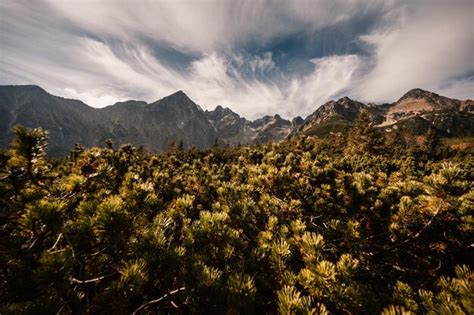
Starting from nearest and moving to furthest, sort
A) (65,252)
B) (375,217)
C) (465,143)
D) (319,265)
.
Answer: (65,252)
(319,265)
(375,217)
(465,143)

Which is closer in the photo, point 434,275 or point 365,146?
point 434,275

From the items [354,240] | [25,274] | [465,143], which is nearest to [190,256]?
[25,274]

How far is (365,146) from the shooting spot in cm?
5603

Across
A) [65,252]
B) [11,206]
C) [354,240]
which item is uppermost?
[11,206]

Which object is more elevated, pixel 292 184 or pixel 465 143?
pixel 465 143

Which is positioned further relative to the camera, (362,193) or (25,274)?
(362,193)

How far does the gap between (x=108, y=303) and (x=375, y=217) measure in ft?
15.6

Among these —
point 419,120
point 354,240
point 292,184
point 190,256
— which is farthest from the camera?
point 419,120

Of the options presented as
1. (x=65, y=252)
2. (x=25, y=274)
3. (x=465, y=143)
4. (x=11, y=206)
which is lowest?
(x=25, y=274)

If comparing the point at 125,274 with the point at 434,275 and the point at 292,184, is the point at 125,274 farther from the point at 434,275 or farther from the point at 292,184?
the point at 434,275

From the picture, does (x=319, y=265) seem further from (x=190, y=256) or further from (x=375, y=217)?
(x=375, y=217)

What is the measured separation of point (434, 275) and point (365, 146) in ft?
204

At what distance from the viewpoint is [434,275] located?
3.28 meters

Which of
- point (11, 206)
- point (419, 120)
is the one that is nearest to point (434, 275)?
point (11, 206)
